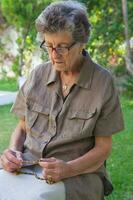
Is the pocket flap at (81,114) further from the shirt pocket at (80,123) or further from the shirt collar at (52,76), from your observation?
the shirt collar at (52,76)

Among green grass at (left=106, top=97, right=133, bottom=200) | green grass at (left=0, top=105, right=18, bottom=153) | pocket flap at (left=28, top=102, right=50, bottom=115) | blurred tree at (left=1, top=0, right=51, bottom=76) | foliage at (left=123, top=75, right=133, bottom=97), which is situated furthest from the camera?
blurred tree at (left=1, top=0, right=51, bottom=76)

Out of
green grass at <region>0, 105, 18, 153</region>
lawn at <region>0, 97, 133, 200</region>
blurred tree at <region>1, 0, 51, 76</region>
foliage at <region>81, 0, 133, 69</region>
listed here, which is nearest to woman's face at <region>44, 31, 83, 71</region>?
lawn at <region>0, 97, 133, 200</region>

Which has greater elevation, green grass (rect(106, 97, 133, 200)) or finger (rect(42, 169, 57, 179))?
finger (rect(42, 169, 57, 179))

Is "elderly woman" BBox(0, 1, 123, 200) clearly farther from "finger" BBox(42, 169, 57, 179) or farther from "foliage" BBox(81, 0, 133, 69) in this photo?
"foliage" BBox(81, 0, 133, 69)

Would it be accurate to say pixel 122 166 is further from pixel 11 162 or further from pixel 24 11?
pixel 24 11

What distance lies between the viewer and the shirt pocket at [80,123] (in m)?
2.26

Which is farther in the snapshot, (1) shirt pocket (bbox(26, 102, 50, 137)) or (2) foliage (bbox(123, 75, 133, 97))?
(2) foliage (bbox(123, 75, 133, 97))

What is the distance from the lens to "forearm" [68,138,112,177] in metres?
2.24

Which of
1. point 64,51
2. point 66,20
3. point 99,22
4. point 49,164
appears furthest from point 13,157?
point 99,22

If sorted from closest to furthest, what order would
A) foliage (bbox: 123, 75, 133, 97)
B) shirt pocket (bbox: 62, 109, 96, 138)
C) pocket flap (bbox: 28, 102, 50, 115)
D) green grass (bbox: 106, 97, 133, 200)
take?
1. shirt pocket (bbox: 62, 109, 96, 138)
2. pocket flap (bbox: 28, 102, 50, 115)
3. green grass (bbox: 106, 97, 133, 200)
4. foliage (bbox: 123, 75, 133, 97)

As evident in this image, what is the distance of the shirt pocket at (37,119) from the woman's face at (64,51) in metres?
0.21

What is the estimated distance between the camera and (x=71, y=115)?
90.7 inches

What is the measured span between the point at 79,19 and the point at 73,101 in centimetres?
39

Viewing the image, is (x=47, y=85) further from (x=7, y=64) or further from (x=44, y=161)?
(x=7, y=64)
